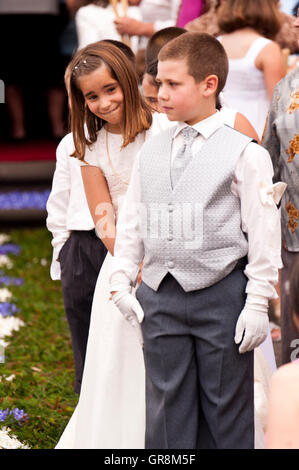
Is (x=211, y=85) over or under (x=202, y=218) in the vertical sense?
over

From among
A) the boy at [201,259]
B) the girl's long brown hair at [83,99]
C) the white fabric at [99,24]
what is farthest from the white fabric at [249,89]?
the boy at [201,259]

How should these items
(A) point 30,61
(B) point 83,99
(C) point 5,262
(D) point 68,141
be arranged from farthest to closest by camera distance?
(A) point 30,61 → (C) point 5,262 → (D) point 68,141 → (B) point 83,99

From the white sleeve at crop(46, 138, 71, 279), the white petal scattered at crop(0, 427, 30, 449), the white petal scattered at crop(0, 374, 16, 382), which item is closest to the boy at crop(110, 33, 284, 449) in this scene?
the white sleeve at crop(46, 138, 71, 279)

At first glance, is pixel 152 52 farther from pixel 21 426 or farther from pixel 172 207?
pixel 21 426

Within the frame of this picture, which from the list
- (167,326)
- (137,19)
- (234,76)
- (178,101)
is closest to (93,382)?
(167,326)

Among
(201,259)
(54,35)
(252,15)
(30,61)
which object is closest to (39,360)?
(252,15)

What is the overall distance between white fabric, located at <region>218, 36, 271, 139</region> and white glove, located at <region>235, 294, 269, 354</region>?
2.08 metres

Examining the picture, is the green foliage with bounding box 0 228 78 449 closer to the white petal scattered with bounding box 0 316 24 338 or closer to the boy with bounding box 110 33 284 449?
the white petal scattered with bounding box 0 316 24 338

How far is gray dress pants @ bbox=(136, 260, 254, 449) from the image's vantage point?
2.51 metres

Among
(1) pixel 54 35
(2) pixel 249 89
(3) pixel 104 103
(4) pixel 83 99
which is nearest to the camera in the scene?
(3) pixel 104 103

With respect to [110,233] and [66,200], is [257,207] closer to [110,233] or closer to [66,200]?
[110,233]

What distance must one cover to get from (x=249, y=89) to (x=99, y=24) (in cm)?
141

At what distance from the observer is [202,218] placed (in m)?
2.49
